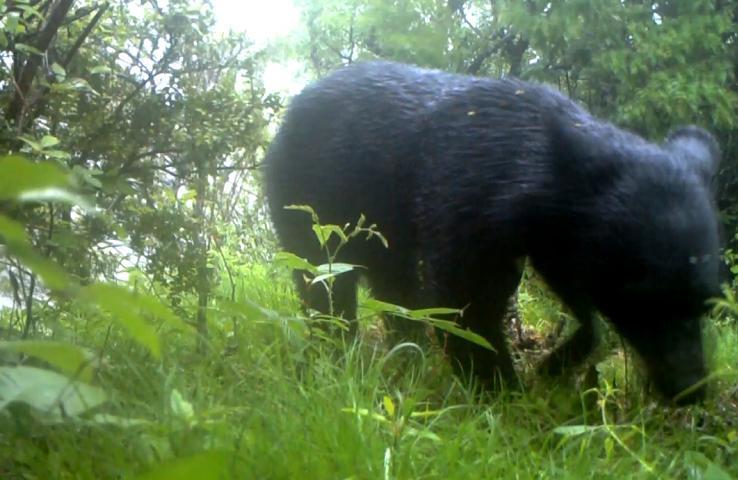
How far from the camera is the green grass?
5.26ft

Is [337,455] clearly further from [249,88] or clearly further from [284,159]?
[284,159]

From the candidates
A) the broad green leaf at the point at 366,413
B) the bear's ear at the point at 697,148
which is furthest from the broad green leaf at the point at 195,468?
the bear's ear at the point at 697,148

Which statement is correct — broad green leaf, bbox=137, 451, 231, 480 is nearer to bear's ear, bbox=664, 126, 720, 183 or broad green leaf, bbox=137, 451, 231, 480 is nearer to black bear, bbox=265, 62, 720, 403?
black bear, bbox=265, 62, 720, 403

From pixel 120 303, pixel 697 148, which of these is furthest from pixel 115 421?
pixel 697 148

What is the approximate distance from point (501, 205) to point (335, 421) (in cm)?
106

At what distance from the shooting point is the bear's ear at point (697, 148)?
9.12ft

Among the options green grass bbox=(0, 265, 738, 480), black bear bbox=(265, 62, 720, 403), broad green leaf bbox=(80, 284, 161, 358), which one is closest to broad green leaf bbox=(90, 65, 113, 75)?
green grass bbox=(0, 265, 738, 480)

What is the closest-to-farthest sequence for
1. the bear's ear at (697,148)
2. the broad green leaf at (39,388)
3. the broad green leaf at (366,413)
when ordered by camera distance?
the broad green leaf at (39,388) < the broad green leaf at (366,413) < the bear's ear at (697,148)

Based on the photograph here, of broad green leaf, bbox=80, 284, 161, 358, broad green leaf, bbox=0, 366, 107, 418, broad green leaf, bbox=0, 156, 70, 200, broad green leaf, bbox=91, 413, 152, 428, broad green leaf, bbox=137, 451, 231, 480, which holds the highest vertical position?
broad green leaf, bbox=0, 156, 70, 200

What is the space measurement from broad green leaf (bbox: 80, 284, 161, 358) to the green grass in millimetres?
630

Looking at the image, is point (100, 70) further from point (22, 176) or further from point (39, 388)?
point (22, 176)

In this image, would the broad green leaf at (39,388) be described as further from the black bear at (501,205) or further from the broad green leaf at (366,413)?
the black bear at (501,205)

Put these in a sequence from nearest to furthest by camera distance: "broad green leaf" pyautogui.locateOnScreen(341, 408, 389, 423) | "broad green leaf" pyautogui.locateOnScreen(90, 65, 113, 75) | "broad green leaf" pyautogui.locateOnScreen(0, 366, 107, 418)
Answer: "broad green leaf" pyautogui.locateOnScreen(0, 366, 107, 418) < "broad green leaf" pyautogui.locateOnScreen(341, 408, 389, 423) < "broad green leaf" pyautogui.locateOnScreen(90, 65, 113, 75)

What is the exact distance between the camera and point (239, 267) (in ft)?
13.5
